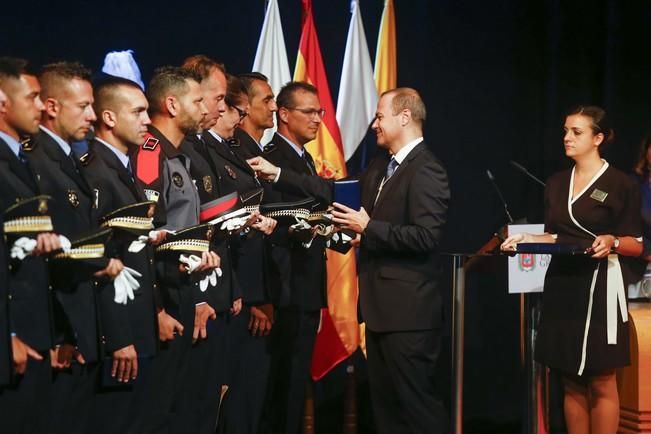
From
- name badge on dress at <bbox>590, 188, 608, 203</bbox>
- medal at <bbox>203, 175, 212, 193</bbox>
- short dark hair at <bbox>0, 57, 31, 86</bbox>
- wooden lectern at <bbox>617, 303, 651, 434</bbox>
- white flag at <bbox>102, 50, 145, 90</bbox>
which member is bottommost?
wooden lectern at <bbox>617, 303, 651, 434</bbox>

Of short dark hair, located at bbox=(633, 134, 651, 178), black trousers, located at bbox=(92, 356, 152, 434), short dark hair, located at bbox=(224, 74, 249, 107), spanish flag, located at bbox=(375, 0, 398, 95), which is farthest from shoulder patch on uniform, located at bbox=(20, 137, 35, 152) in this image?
short dark hair, located at bbox=(633, 134, 651, 178)

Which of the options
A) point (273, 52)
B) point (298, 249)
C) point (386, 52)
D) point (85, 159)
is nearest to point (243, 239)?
point (298, 249)

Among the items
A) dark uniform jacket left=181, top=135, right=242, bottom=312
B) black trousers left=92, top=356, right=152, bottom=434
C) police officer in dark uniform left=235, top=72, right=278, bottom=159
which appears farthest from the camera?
police officer in dark uniform left=235, top=72, right=278, bottom=159

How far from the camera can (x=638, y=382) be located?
4.72 m

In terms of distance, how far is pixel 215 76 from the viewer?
4172 mm

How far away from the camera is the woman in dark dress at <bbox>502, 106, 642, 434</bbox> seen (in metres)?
4.44

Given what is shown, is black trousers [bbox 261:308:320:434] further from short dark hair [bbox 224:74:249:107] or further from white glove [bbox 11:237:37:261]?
white glove [bbox 11:237:37:261]

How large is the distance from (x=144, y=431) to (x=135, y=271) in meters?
0.63

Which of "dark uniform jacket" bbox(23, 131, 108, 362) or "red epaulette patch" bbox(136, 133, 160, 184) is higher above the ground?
"red epaulette patch" bbox(136, 133, 160, 184)

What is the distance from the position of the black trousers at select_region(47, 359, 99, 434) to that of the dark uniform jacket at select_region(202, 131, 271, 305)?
1029mm

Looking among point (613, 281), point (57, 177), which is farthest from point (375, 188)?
point (57, 177)

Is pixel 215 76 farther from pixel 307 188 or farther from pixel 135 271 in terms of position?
pixel 135 271

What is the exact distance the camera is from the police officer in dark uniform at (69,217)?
3.10 meters

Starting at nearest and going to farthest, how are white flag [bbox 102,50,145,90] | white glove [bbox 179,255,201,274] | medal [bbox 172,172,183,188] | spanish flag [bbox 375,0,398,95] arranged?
white glove [bbox 179,255,201,274], medal [bbox 172,172,183,188], white flag [bbox 102,50,145,90], spanish flag [bbox 375,0,398,95]
